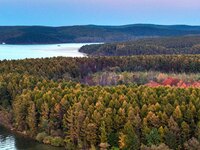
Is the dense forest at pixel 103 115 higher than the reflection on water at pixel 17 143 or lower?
higher

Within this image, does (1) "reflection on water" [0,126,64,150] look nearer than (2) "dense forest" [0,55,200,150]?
No

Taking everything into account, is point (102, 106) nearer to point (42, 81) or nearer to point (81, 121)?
point (81, 121)

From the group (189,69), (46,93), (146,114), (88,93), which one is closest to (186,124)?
(146,114)

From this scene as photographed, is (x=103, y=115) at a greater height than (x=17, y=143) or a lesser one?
greater

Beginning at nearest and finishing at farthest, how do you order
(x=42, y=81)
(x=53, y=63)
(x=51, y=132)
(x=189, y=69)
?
(x=51, y=132) → (x=42, y=81) → (x=53, y=63) → (x=189, y=69)

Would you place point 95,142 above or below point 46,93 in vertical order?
below

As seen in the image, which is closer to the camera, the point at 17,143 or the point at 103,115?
the point at 103,115

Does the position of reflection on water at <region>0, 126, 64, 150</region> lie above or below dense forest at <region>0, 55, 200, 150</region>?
below

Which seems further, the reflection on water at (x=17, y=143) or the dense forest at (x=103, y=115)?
the reflection on water at (x=17, y=143)
